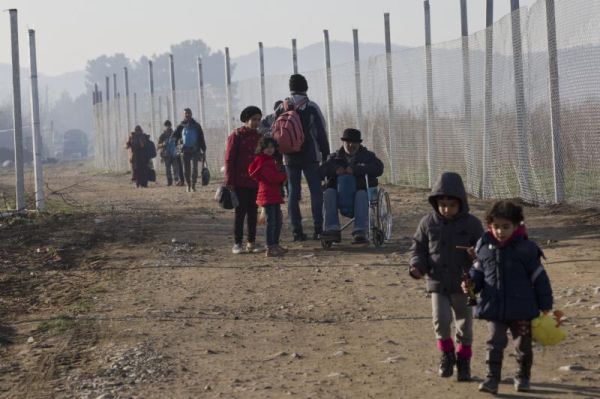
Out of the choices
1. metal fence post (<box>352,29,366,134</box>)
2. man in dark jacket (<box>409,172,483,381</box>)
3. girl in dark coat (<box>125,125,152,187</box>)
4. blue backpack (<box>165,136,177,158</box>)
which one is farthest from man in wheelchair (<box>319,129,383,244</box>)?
girl in dark coat (<box>125,125,152,187</box>)

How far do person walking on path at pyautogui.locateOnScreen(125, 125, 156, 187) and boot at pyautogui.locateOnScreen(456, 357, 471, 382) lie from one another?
23.5 meters

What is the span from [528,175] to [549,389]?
9667 mm

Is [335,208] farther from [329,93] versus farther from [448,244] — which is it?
[329,93]

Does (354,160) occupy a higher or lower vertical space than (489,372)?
higher

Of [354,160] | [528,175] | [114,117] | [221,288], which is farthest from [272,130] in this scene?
[114,117]

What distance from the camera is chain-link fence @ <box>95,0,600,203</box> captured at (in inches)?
532

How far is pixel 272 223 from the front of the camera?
12242 millimetres

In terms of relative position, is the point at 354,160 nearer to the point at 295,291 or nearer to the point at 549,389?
the point at 295,291

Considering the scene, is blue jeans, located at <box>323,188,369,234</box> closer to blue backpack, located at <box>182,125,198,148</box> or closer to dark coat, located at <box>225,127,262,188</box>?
dark coat, located at <box>225,127,262,188</box>

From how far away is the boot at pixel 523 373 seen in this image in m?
6.08

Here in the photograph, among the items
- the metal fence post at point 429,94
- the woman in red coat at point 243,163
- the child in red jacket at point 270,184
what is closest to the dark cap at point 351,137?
the child in red jacket at point 270,184

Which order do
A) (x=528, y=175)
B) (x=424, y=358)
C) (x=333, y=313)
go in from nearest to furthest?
(x=424, y=358) → (x=333, y=313) → (x=528, y=175)

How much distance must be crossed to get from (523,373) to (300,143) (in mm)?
7085

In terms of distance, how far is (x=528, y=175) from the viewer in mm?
15625
